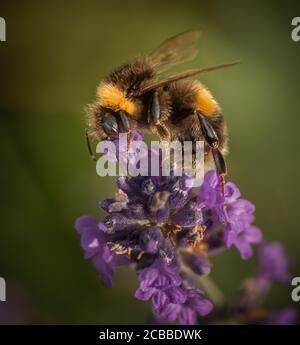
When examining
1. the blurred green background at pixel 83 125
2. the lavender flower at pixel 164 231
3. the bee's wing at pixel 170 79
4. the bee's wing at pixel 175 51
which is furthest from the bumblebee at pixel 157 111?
the blurred green background at pixel 83 125

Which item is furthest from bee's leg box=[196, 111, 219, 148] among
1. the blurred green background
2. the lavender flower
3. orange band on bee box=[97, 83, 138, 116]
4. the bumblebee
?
the blurred green background

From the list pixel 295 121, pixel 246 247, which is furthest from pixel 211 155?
pixel 295 121

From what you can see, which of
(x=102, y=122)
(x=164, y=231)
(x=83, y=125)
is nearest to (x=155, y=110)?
(x=102, y=122)

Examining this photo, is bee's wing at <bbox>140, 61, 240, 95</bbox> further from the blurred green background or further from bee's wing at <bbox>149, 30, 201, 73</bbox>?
the blurred green background

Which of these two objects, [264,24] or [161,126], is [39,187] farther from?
[264,24]

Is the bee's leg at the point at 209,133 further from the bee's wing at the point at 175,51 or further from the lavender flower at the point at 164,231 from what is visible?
the bee's wing at the point at 175,51

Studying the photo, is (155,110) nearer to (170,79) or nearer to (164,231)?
(170,79)
